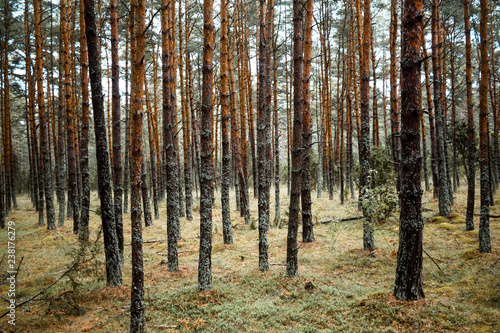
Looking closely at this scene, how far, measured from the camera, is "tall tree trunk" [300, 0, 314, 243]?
23.4ft

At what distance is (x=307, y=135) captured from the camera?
24.2ft

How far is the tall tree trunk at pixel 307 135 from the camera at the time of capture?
23.4 ft

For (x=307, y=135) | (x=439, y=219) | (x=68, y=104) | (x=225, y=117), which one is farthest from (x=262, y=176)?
(x=68, y=104)

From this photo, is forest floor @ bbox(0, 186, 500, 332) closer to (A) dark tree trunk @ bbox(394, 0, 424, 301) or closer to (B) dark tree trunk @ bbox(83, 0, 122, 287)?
(B) dark tree trunk @ bbox(83, 0, 122, 287)

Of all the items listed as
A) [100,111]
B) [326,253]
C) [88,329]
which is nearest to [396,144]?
[326,253]

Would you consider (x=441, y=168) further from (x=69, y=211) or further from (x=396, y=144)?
(x=69, y=211)

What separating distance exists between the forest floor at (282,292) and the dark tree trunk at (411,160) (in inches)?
18.0

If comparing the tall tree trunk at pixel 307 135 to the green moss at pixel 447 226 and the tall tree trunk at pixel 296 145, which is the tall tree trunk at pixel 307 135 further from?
the green moss at pixel 447 226

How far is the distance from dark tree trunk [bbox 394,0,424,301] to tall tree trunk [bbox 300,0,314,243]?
2170 mm

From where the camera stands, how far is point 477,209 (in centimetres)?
1144

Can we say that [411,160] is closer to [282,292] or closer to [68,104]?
[282,292]

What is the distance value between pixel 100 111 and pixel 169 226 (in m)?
3.22

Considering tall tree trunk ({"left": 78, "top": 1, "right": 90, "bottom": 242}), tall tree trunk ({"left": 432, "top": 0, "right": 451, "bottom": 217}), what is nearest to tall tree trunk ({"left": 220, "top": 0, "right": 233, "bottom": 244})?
tall tree trunk ({"left": 78, "top": 1, "right": 90, "bottom": 242})

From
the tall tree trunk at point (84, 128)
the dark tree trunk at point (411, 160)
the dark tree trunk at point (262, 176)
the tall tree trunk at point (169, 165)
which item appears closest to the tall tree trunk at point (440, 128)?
the dark tree trunk at point (262, 176)
